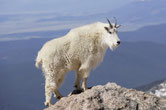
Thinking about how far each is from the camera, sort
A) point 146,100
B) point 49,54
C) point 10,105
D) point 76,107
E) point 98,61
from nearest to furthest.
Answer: point 76,107 < point 146,100 < point 49,54 < point 98,61 < point 10,105

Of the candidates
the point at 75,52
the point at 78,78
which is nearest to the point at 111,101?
the point at 75,52

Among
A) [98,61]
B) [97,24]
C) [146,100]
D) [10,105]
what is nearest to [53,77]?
[98,61]

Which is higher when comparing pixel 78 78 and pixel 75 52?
pixel 75 52

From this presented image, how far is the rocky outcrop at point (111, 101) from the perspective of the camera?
746 cm

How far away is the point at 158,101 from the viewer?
821 cm

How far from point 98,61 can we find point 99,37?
0.81m

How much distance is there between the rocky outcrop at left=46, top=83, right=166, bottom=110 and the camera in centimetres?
746

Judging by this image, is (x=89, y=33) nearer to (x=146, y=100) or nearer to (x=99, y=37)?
(x=99, y=37)

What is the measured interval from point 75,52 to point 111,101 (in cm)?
264

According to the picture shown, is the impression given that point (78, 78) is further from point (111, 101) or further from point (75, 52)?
point (111, 101)

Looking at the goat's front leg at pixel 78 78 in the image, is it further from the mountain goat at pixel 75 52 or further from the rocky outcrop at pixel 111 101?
the rocky outcrop at pixel 111 101

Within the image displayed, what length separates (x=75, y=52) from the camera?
9773 mm

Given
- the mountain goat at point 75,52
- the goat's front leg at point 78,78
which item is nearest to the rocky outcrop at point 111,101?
the mountain goat at point 75,52

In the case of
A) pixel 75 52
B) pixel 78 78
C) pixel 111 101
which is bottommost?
pixel 111 101
